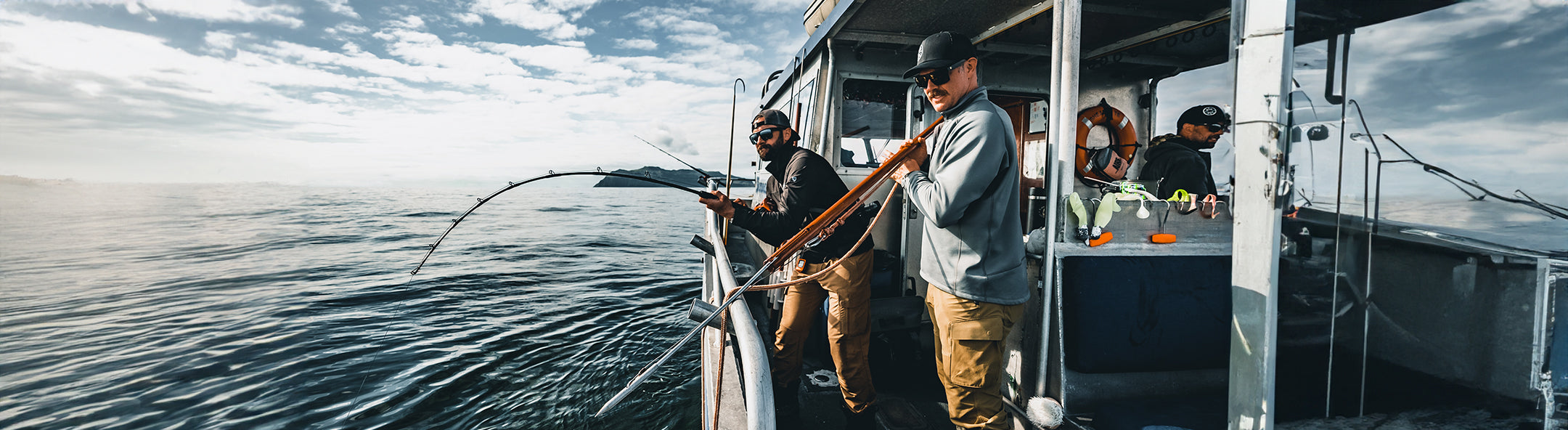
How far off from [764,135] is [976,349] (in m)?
1.76

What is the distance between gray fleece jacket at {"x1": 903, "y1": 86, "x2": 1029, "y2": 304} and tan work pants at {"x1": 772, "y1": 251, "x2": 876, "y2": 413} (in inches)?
31.2

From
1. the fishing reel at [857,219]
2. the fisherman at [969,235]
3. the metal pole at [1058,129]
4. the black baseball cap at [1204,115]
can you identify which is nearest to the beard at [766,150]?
the fishing reel at [857,219]

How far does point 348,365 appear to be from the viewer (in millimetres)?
6023

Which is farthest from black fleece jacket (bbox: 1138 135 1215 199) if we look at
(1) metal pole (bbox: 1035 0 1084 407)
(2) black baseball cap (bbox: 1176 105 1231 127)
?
(1) metal pole (bbox: 1035 0 1084 407)

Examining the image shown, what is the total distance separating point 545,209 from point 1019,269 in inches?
1466

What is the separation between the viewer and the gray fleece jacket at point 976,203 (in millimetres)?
1885

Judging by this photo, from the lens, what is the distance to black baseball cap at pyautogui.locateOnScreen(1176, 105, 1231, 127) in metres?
3.38

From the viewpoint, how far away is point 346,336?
7.16 metres

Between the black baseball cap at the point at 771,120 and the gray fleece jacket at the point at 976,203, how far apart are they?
1318 millimetres

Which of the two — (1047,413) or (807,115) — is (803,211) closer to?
(1047,413)

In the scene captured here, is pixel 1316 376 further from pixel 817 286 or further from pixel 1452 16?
pixel 817 286

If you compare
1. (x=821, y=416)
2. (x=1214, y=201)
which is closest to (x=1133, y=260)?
(x=1214, y=201)

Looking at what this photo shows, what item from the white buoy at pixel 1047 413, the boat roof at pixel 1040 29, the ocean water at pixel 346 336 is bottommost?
the ocean water at pixel 346 336

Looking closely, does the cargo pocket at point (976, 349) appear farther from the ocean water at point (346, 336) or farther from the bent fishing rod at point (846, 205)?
the ocean water at point (346, 336)
